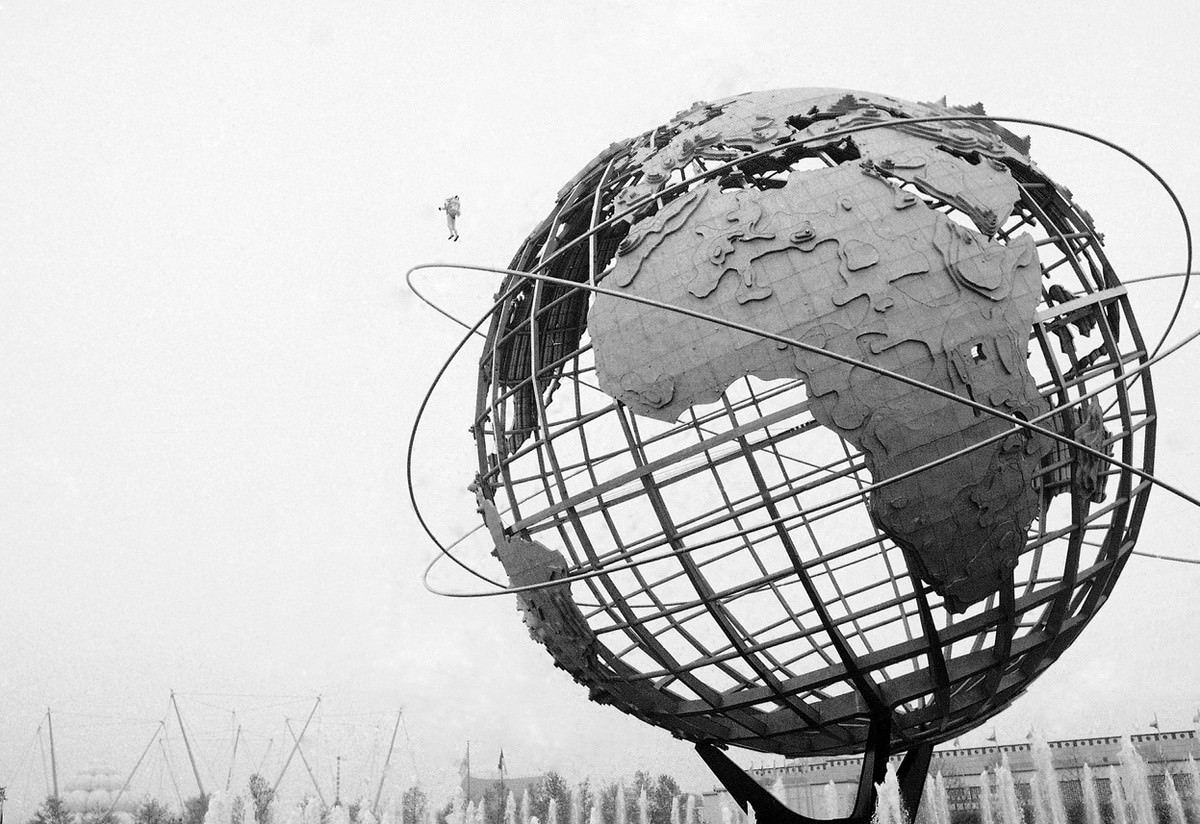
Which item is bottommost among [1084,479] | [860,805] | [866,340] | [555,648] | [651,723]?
[860,805]

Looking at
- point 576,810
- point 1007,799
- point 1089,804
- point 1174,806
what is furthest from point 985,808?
point 576,810

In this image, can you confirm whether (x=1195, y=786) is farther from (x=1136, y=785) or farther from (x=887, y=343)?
(x=887, y=343)

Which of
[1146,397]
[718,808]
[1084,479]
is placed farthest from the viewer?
[718,808]

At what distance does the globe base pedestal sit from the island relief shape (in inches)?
51.7

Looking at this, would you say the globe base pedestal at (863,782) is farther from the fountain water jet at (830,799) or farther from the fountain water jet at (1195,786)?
the fountain water jet at (1195,786)

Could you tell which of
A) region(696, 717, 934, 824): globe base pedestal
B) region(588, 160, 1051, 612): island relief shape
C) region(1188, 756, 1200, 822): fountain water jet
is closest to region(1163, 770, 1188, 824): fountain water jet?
region(1188, 756, 1200, 822): fountain water jet

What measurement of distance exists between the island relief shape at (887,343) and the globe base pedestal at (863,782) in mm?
1312

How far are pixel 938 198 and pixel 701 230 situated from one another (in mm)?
1640

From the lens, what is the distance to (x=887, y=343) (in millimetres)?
6859

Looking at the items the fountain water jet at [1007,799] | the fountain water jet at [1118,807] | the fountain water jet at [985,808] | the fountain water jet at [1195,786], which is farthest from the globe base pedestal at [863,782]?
the fountain water jet at [1007,799]

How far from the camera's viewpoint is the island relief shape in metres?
6.88

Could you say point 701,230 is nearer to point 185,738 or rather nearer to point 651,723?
point 651,723

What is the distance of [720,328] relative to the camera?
7.14 meters

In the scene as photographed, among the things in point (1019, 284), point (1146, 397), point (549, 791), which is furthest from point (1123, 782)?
point (1019, 284)
